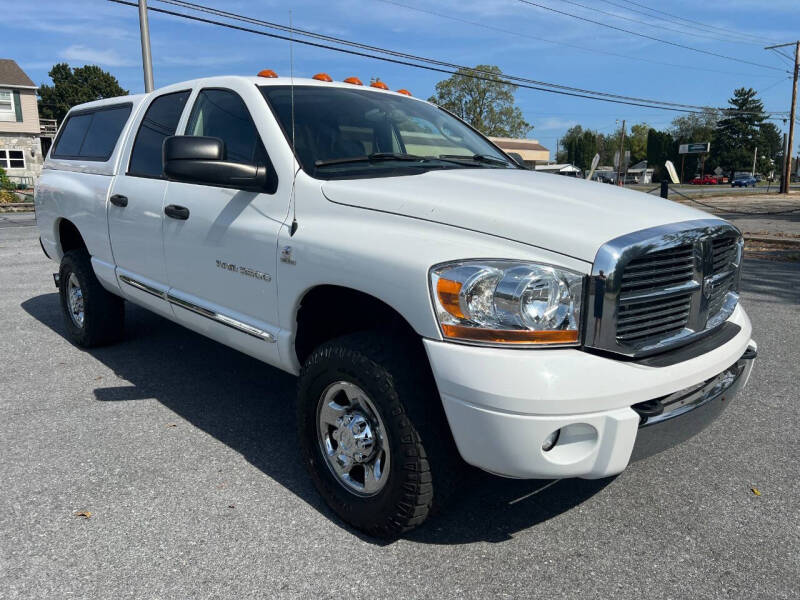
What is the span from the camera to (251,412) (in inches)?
157

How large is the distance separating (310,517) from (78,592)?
0.89 metres

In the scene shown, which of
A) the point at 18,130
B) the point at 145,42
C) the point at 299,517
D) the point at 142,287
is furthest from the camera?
the point at 18,130

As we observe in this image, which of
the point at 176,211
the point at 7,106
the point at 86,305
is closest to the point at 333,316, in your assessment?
the point at 176,211

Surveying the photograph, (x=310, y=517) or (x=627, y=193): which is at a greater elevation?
(x=627, y=193)

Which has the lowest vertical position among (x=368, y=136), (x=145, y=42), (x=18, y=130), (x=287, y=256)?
(x=287, y=256)

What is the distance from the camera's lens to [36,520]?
9.06 ft

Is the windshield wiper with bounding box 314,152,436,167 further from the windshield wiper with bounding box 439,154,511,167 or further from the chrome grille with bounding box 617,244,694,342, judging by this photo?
the chrome grille with bounding box 617,244,694,342

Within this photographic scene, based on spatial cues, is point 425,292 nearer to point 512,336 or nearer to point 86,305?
point 512,336

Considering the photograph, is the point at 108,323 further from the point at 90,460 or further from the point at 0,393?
the point at 90,460

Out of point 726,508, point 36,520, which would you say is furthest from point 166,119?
point 726,508

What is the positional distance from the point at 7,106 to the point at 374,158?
44.0m

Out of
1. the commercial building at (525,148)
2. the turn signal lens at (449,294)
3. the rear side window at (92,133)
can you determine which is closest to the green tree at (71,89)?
the commercial building at (525,148)

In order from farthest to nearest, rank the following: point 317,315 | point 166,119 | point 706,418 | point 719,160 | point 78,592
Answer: point 719,160 < point 166,119 < point 317,315 < point 706,418 < point 78,592

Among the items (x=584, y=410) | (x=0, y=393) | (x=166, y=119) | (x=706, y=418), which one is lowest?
(x=0, y=393)
